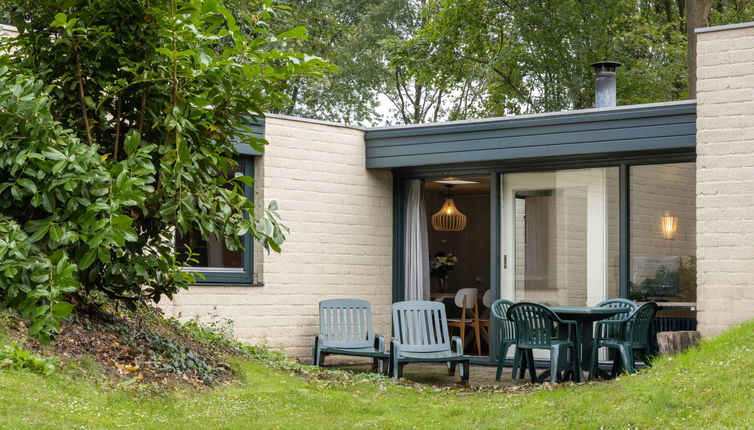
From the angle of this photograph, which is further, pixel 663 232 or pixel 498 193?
pixel 498 193

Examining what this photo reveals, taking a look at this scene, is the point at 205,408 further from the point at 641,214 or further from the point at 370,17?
the point at 370,17

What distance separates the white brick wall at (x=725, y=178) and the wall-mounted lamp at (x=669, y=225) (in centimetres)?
96

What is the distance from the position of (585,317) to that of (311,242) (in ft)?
10.7

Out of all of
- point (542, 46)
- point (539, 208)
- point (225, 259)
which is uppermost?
point (542, 46)

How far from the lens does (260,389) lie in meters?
6.51

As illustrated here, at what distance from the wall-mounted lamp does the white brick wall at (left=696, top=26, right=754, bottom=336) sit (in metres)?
0.96

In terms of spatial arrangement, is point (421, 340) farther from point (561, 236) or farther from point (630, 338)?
point (630, 338)

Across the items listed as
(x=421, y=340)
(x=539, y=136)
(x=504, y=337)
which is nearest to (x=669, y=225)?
(x=539, y=136)

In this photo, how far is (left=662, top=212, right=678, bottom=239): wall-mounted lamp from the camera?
9.04 metres

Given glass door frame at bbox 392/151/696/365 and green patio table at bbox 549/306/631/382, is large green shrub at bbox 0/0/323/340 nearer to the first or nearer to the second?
green patio table at bbox 549/306/631/382

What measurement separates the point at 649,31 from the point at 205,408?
14763 mm

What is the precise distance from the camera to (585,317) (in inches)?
320

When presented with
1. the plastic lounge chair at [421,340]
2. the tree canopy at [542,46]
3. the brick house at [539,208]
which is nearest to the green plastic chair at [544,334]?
the plastic lounge chair at [421,340]

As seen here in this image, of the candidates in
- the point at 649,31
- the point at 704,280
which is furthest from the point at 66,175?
the point at 649,31
